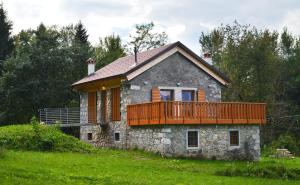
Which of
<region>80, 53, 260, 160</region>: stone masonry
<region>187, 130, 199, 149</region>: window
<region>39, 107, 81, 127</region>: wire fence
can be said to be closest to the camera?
<region>80, 53, 260, 160</region>: stone masonry

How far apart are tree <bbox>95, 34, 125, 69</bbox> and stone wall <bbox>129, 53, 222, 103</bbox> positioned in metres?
23.8

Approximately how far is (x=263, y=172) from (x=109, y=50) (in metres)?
44.8

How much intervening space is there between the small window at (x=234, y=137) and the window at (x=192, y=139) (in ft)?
7.35

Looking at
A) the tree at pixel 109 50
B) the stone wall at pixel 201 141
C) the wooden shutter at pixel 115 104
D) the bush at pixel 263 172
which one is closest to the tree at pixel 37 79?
the tree at pixel 109 50

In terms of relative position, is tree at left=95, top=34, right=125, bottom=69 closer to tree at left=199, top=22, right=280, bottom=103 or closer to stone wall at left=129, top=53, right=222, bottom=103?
tree at left=199, top=22, right=280, bottom=103

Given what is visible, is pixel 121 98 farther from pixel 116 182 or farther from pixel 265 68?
pixel 265 68

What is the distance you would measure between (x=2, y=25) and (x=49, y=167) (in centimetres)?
3772

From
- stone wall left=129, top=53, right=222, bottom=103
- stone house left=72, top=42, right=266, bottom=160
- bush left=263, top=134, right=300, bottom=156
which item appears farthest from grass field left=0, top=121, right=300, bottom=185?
bush left=263, top=134, right=300, bottom=156

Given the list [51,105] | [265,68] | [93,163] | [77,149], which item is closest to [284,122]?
[265,68]

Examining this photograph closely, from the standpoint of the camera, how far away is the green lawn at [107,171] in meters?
16.0

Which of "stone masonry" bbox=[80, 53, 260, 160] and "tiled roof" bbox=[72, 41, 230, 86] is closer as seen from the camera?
"stone masonry" bbox=[80, 53, 260, 160]

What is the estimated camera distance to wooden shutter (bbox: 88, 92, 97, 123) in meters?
Result: 34.5

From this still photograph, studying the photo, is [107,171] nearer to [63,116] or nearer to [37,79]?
[63,116]

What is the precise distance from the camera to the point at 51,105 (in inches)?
1779
